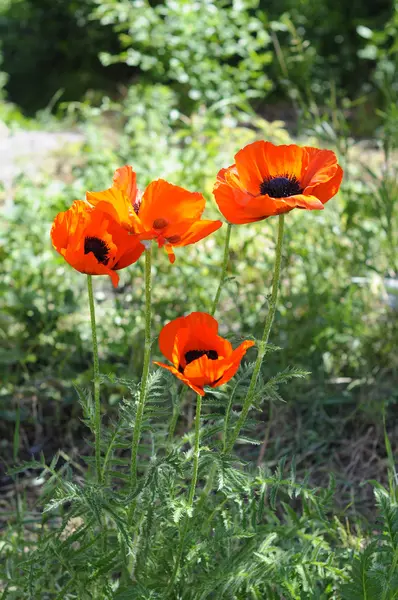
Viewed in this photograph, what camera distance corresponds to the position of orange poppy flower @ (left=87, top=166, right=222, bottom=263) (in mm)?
1259

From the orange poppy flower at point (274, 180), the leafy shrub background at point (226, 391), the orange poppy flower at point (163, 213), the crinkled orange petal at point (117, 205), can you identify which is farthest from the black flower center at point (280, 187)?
the leafy shrub background at point (226, 391)

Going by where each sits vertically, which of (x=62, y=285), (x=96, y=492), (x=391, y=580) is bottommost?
(x=62, y=285)

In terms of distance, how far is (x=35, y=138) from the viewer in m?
4.72

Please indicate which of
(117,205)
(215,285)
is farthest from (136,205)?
(215,285)

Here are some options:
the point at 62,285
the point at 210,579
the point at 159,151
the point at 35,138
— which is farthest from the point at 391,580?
the point at 35,138

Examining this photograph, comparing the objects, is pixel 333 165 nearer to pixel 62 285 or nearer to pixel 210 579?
pixel 210 579

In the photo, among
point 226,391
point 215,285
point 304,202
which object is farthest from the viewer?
point 215,285

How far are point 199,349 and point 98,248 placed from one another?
0.22 m

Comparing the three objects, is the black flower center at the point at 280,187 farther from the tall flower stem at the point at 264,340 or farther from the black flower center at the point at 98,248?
the black flower center at the point at 98,248

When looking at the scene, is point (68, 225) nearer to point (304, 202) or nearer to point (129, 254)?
point (129, 254)

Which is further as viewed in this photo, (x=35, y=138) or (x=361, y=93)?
(x=361, y=93)

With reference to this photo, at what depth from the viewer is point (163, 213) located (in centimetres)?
127

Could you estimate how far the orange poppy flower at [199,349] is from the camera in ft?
4.07

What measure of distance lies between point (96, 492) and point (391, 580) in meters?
0.53
